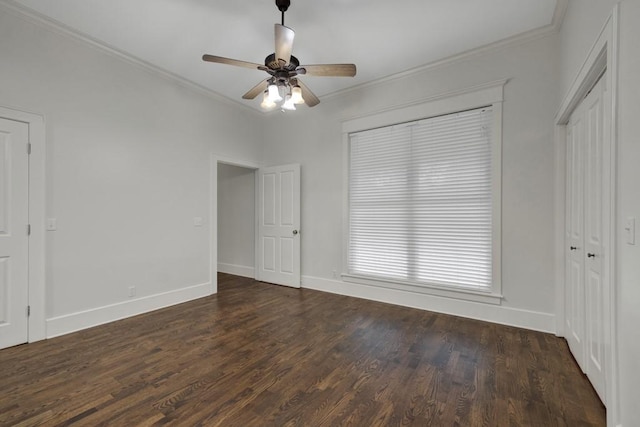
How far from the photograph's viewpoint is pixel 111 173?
3.30 metres

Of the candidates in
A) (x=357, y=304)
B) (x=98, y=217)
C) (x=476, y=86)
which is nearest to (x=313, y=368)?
(x=357, y=304)

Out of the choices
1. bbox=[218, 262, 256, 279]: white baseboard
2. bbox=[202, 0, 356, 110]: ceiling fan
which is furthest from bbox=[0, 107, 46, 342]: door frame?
bbox=[218, 262, 256, 279]: white baseboard

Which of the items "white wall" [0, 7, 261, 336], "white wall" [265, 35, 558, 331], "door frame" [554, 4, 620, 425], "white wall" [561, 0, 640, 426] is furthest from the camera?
"white wall" [265, 35, 558, 331]

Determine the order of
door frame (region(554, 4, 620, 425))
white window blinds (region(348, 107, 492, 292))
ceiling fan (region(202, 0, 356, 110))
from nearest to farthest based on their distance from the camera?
door frame (region(554, 4, 620, 425)), ceiling fan (region(202, 0, 356, 110)), white window blinds (region(348, 107, 492, 292))

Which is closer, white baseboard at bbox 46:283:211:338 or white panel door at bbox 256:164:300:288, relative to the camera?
white baseboard at bbox 46:283:211:338

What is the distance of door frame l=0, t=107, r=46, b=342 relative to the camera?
273cm

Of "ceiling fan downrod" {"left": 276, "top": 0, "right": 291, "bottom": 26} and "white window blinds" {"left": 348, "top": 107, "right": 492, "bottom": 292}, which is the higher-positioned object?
"ceiling fan downrod" {"left": 276, "top": 0, "right": 291, "bottom": 26}

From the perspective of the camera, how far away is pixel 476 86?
3344mm

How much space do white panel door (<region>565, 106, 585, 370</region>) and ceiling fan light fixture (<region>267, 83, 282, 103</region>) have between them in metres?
2.52

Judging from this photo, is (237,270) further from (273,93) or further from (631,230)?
(631,230)

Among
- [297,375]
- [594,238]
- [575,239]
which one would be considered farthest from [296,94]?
[575,239]

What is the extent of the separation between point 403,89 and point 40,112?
4.12 metres

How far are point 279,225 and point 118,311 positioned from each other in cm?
254

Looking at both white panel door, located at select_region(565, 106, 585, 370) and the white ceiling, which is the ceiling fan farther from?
white panel door, located at select_region(565, 106, 585, 370)
